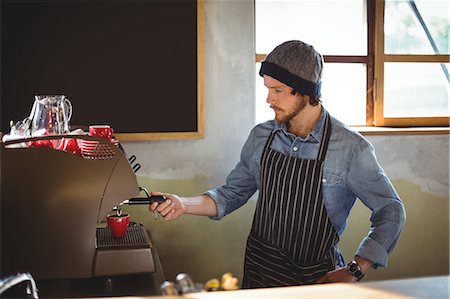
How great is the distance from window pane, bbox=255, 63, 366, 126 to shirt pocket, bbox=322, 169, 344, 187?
918 millimetres

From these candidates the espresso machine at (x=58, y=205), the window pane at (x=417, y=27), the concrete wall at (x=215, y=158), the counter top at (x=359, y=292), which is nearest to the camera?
the counter top at (x=359, y=292)

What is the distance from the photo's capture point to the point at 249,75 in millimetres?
→ 2900

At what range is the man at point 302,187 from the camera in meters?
2.28

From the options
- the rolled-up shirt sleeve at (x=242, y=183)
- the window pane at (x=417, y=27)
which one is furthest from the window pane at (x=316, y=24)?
the rolled-up shirt sleeve at (x=242, y=183)

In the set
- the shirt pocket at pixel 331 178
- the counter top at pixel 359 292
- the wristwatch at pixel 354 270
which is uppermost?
the shirt pocket at pixel 331 178

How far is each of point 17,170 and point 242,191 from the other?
1.05 m

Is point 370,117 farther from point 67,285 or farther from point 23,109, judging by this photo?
point 67,285

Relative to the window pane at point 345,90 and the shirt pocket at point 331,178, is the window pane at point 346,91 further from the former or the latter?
the shirt pocket at point 331,178

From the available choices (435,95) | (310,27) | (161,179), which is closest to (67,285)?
(161,179)

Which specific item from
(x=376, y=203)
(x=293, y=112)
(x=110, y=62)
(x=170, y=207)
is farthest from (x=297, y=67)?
(x=110, y=62)

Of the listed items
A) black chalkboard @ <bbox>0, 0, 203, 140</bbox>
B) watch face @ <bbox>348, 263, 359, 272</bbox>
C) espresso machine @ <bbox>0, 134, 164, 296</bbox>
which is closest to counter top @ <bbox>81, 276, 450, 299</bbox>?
espresso machine @ <bbox>0, 134, 164, 296</bbox>

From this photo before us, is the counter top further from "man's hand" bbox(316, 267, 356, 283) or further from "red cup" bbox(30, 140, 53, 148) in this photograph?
"man's hand" bbox(316, 267, 356, 283)

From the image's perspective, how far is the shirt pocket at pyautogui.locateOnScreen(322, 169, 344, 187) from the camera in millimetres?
2322

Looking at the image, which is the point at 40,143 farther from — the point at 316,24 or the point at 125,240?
the point at 316,24
